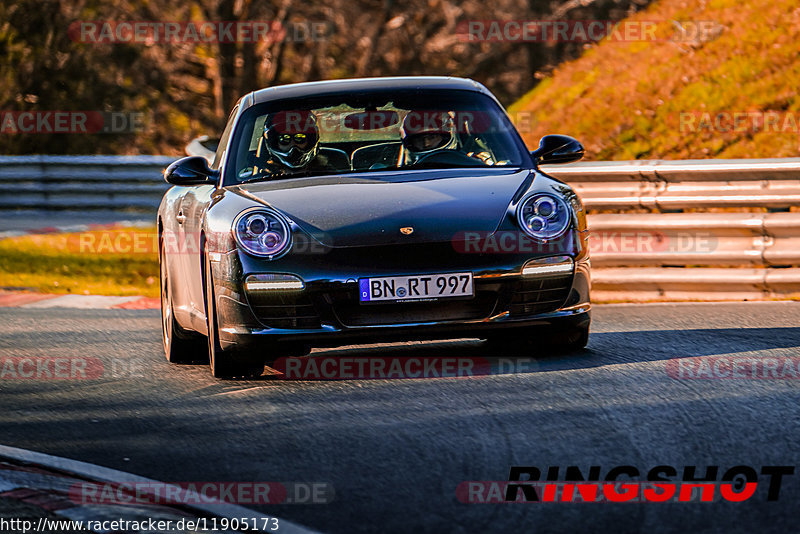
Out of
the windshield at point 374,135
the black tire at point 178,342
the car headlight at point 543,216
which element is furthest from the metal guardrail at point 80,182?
the car headlight at point 543,216

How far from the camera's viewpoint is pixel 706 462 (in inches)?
184

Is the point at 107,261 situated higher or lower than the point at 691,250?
lower

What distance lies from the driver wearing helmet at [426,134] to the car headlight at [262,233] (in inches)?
47.6

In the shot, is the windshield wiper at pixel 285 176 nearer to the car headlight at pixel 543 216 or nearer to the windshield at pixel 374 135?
→ the windshield at pixel 374 135

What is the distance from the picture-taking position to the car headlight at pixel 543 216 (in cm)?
650

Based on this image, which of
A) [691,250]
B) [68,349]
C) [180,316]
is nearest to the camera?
[180,316]

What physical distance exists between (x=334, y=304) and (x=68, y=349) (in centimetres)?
289

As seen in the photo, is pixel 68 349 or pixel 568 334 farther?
pixel 68 349

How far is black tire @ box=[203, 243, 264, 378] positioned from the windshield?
0.77 meters

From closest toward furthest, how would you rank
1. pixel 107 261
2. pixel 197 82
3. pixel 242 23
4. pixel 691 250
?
pixel 691 250 → pixel 107 261 → pixel 242 23 → pixel 197 82

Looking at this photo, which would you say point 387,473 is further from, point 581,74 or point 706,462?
point 581,74

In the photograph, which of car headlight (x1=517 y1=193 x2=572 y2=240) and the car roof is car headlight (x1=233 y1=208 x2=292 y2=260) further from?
the car roof

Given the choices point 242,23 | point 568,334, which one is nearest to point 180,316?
point 568,334

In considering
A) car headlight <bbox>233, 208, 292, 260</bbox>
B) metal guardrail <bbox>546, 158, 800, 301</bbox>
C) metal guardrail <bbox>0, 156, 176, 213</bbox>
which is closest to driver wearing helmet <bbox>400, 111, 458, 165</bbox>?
car headlight <bbox>233, 208, 292, 260</bbox>
